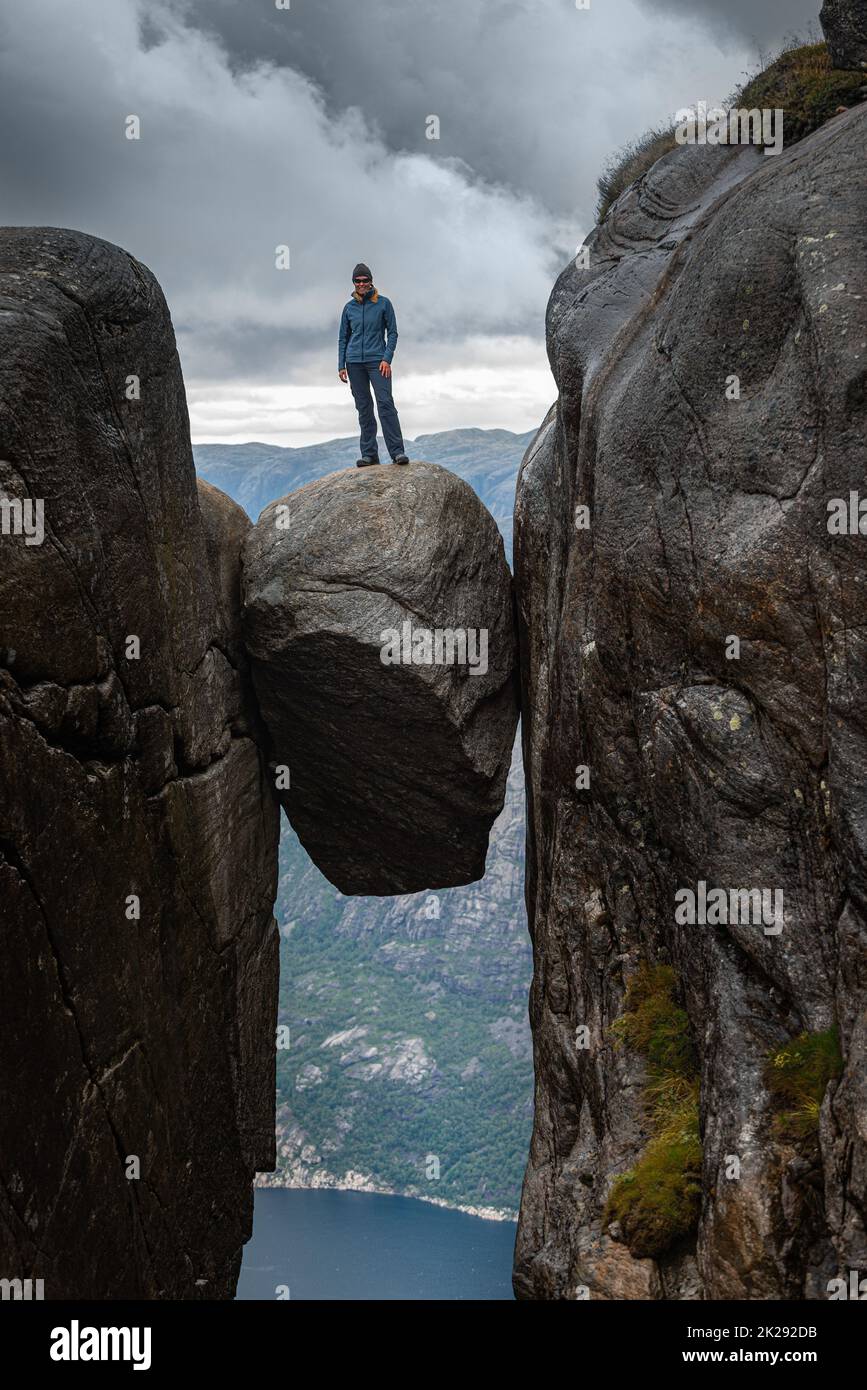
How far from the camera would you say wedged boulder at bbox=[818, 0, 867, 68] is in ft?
50.6

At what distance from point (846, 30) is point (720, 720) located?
10.1 m

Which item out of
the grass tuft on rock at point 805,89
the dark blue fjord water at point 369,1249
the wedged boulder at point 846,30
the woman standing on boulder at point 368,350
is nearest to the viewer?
the wedged boulder at point 846,30

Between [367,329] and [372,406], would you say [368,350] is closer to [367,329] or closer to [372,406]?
[367,329]

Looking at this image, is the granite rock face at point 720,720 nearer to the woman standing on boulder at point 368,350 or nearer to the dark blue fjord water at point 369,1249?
the woman standing on boulder at point 368,350

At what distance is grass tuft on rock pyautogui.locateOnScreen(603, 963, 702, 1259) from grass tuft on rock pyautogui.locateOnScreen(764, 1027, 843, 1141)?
1.62m

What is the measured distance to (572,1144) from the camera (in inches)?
641

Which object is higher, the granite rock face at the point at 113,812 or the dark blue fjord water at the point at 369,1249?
the granite rock face at the point at 113,812

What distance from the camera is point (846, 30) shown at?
15.6 metres

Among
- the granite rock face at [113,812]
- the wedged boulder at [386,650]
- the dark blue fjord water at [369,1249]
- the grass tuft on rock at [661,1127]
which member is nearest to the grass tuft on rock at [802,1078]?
the grass tuft on rock at [661,1127]

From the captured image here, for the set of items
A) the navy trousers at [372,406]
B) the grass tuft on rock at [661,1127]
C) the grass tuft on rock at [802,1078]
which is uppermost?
the navy trousers at [372,406]

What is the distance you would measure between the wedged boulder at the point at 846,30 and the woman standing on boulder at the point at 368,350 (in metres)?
8.18

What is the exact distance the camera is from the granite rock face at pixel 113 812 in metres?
12.4

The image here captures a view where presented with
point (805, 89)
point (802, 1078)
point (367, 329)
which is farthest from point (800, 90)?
point (802, 1078)

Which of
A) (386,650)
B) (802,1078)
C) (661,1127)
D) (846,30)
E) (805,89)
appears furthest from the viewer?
(386,650)
